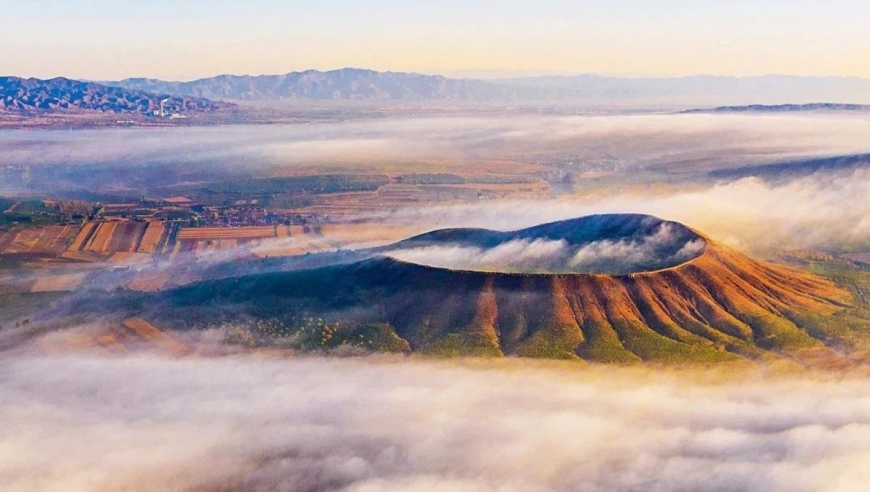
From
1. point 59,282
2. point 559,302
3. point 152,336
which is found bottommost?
point 59,282

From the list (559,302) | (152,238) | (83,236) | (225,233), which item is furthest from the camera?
(225,233)

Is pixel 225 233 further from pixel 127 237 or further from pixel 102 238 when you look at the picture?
pixel 102 238

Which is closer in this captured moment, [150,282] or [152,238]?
[150,282]

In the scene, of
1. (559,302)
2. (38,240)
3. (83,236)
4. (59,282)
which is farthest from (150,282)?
(559,302)

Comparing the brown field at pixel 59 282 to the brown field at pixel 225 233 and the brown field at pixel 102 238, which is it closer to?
the brown field at pixel 102 238

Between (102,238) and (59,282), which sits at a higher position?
(102,238)

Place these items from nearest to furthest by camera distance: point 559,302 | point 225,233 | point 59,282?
point 559,302, point 59,282, point 225,233

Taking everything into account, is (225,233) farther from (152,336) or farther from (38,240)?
(152,336)

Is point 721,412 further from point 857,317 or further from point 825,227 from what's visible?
point 825,227
